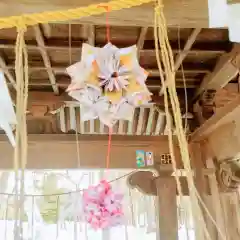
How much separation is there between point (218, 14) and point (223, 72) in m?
0.89

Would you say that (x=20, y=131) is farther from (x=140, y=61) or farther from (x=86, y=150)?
(x=86, y=150)

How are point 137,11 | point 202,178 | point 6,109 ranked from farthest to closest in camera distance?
point 202,178
point 6,109
point 137,11

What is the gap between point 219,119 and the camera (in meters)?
1.98

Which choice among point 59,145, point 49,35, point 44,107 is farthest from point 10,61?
point 59,145

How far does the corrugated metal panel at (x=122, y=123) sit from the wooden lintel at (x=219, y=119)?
0.22 m

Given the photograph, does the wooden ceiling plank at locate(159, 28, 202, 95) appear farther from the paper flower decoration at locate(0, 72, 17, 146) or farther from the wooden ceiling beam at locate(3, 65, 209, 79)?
the paper flower decoration at locate(0, 72, 17, 146)

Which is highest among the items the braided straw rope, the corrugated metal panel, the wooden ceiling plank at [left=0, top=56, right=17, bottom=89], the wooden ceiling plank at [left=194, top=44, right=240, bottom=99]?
the wooden ceiling plank at [left=0, top=56, right=17, bottom=89]

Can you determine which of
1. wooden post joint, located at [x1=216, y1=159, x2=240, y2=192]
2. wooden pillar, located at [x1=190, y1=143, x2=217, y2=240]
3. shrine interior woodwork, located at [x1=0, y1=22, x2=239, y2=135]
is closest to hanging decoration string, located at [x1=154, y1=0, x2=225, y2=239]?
shrine interior woodwork, located at [x1=0, y1=22, x2=239, y2=135]

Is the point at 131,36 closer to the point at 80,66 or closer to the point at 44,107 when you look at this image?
the point at 80,66

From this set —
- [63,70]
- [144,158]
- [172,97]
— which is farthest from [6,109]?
[144,158]

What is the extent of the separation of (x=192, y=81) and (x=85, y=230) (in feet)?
5.20

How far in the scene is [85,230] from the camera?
322 cm

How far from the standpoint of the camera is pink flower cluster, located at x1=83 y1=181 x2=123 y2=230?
1309 mm

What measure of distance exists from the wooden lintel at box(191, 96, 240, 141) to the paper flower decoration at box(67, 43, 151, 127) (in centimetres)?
68
